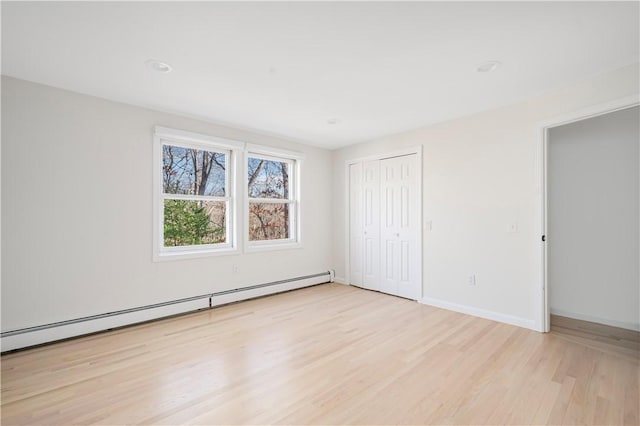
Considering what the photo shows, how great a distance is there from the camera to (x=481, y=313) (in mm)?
3498

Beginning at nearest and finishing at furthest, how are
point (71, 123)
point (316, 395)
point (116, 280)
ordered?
1. point (316, 395)
2. point (71, 123)
3. point (116, 280)

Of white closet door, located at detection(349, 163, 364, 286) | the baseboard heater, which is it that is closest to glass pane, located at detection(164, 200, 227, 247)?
the baseboard heater

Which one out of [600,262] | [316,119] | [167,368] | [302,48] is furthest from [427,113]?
[167,368]

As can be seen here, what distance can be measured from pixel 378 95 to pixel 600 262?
10.3 ft

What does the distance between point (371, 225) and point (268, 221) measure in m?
1.66

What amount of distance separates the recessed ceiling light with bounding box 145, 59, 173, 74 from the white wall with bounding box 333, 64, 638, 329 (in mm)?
3128

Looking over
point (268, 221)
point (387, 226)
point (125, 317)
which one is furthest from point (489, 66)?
point (125, 317)

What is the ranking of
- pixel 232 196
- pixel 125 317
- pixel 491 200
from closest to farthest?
1. pixel 125 317
2. pixel 491 200
3. pixel 232 196

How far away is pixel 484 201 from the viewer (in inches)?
138

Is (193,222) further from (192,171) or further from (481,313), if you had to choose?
(481,313)

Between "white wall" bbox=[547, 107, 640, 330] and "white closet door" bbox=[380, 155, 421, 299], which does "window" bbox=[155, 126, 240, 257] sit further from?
"white wall" bbox=[547, 107, 640, 330]

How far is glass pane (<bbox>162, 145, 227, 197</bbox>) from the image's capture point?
3.69 metres

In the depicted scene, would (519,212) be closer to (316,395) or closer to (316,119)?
(316,119)

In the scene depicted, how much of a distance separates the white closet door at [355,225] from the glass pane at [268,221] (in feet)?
3.67
